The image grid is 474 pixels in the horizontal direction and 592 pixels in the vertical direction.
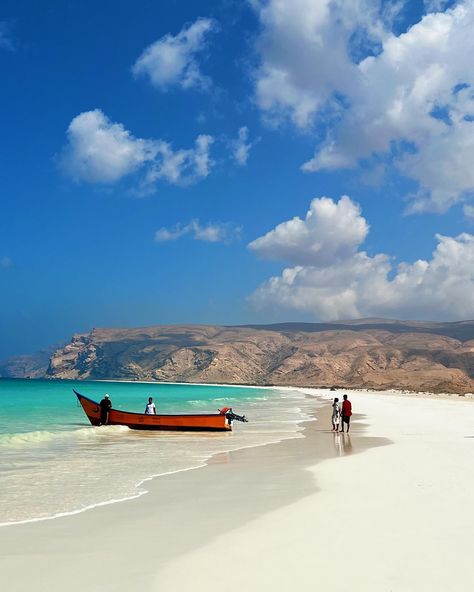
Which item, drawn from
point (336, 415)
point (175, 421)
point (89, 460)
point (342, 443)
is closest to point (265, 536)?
point (89, 460)

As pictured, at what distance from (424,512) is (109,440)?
62.2 feet

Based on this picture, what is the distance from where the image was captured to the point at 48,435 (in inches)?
1070

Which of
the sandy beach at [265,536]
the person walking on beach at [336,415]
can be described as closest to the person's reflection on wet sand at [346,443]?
the person walking on beach at [336,415]

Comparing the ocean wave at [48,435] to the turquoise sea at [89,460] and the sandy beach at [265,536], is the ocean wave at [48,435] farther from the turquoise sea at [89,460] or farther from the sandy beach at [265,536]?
the sandy beach at [265,536]

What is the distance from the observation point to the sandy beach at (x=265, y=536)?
677 centimetres

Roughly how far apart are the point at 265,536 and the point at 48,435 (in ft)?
68.8

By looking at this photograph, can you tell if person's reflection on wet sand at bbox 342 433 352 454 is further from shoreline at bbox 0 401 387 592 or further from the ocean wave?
the ocean wave

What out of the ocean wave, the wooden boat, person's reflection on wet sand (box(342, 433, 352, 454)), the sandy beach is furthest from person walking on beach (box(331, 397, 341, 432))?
the sandy beach

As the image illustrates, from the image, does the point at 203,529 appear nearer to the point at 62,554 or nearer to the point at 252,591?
the point at 62,554

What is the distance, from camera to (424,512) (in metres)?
9.85

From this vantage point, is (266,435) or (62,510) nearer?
(62,510)

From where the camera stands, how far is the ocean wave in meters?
24.4

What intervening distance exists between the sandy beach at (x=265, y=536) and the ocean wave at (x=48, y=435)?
1172cm

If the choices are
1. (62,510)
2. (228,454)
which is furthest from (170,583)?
(228,454)
